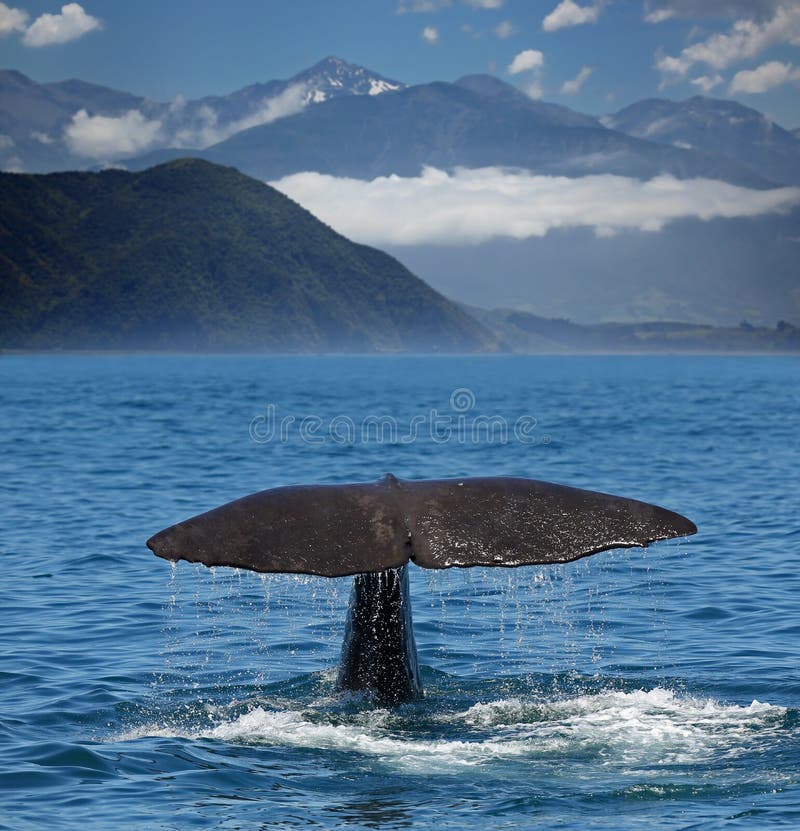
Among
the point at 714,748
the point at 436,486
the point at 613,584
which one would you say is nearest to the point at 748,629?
the point at 613,584

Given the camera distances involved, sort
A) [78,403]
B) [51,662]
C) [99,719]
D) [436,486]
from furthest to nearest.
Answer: [78,403]
[51,662]
[99,719]
[436,486]

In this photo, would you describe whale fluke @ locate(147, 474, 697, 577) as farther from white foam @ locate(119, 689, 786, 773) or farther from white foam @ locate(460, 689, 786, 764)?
white foam @ locate(460, 689, 786, 764)

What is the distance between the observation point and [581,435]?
3881 centimetres

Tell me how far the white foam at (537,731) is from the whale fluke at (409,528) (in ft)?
5.09

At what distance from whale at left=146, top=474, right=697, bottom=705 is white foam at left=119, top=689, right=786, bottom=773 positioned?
5.09 feet

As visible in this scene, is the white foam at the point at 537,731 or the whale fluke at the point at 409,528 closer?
the whale fluke at the point at 409,528

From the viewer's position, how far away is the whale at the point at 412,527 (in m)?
6.62

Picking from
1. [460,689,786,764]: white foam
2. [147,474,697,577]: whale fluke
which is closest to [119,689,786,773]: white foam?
[460,689,786,764]: white foam

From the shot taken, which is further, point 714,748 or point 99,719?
point 99,719

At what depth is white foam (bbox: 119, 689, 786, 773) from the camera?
7777mm

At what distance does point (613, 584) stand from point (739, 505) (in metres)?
6.55

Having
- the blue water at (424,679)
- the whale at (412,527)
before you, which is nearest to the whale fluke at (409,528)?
the whale at (412,527)

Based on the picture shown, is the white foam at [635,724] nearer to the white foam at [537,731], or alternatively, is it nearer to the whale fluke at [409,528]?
the white foam at [537,731]

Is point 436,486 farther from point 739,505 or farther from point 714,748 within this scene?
point 739,505
